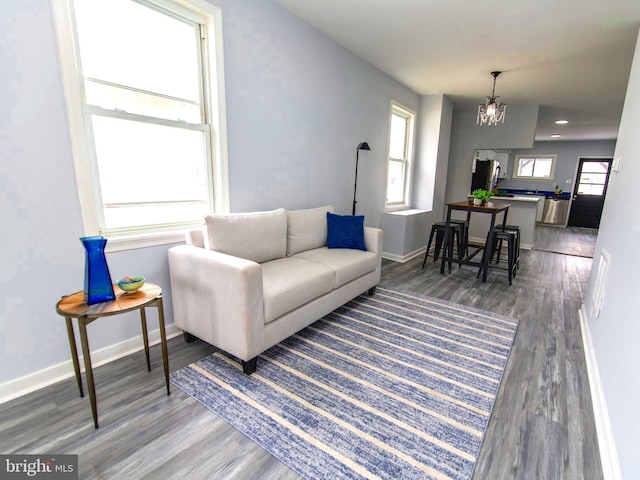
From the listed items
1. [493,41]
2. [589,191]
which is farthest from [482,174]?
[589,191]

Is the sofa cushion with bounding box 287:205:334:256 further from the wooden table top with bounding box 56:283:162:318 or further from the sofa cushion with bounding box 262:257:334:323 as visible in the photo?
the wooden table top with bounding box 56:283:162:318

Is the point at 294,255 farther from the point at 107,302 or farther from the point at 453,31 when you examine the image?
the point at 453,31

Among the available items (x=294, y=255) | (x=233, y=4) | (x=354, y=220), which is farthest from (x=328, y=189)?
(x=233, y=4)

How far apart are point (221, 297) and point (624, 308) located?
221cm

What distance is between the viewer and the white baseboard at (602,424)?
1306 mm

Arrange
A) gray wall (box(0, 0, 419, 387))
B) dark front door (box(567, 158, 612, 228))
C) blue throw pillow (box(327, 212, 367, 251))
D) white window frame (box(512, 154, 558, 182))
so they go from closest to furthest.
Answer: gray wall (box(0, 0, 419, 387))
blue throw pillow (box(327, 212, 367, 251))
dark front door (box(567, 158, 612, 228))
white window frame (box(512, 154, 558, 182))

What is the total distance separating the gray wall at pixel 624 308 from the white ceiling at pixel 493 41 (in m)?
0.57

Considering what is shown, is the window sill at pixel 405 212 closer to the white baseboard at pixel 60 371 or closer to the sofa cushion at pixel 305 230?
the sofa cushion at pixel 305 230

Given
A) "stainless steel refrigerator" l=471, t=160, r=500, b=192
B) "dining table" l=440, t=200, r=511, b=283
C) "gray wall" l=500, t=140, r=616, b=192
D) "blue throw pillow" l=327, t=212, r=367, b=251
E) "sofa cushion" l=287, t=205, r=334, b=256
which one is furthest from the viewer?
"gray wall" l=500, t=140, r=616, b=192

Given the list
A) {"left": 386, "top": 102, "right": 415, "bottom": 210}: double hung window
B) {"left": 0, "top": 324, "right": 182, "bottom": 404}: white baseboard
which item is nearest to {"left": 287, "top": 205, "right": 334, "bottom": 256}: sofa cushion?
{"left": 0, "top": 324, "right": 182, "bottom": 404}: white baseboard

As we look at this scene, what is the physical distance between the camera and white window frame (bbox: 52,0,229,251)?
167 centimetres

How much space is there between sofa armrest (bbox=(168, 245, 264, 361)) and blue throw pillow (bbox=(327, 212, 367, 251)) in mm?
1405

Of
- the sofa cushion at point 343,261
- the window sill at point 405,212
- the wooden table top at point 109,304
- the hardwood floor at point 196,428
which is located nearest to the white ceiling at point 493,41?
the window sill at point 405,212

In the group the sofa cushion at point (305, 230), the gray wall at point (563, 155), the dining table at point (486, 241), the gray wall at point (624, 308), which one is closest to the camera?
the gray wall at point (624, 308)
